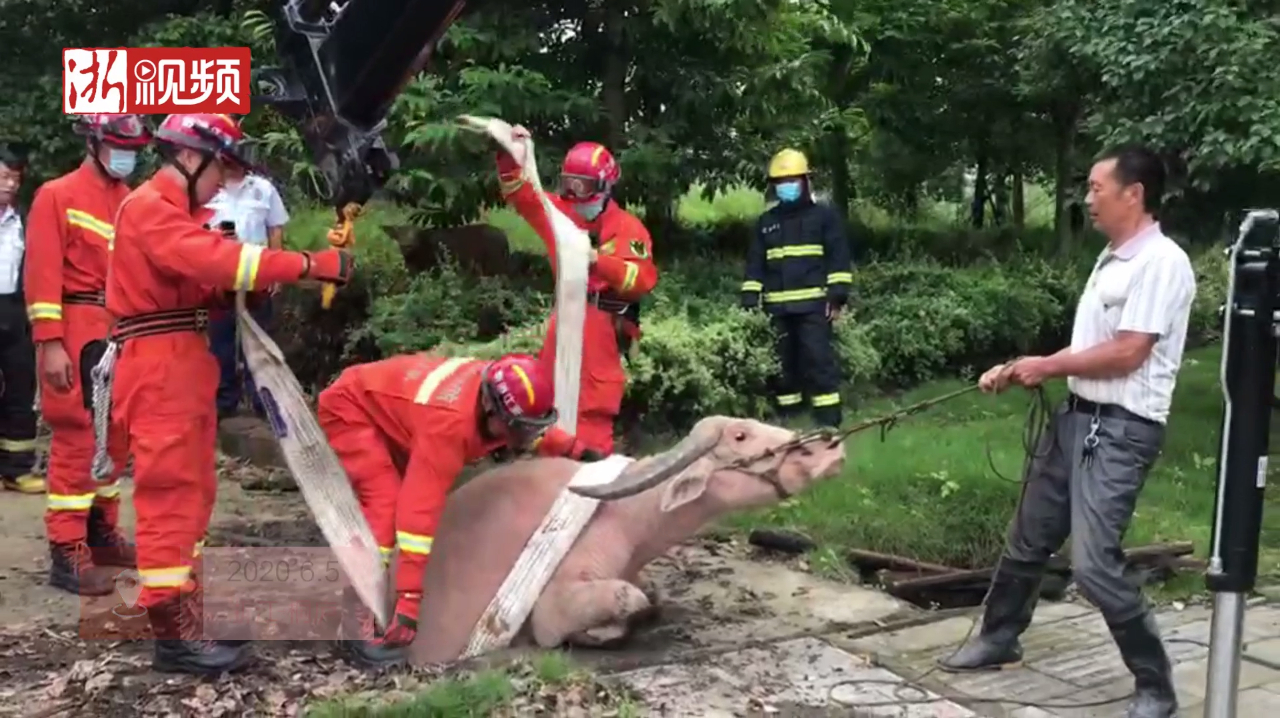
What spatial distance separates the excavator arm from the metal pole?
2364 millimetres

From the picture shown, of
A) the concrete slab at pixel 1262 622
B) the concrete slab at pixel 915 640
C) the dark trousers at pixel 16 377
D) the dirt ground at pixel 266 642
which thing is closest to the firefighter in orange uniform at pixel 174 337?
the dirt ground at pixel 266 642

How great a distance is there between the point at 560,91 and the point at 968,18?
718cm

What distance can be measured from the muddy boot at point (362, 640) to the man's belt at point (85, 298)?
6.39 feet

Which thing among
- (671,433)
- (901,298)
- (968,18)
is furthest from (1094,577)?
(968,18)

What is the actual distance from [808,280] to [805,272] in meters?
0.06

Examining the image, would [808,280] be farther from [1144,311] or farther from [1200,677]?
[1144,311]

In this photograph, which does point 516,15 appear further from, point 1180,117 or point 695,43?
point 1180,117

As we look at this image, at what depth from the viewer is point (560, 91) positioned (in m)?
9.23

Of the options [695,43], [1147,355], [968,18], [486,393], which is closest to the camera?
[1147,355]

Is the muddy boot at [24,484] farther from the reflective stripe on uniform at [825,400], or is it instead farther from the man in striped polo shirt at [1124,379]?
the man in striped polo shirt at [1124,379]

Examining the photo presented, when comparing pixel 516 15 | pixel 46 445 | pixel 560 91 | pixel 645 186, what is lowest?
pixel 46 445

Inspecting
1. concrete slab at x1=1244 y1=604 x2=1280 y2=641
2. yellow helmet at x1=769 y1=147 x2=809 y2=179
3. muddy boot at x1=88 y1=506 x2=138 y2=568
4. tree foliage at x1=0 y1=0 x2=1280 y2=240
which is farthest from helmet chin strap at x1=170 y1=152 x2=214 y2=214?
yellow helmet at x1=769 y1=147 x2=809 y2=179

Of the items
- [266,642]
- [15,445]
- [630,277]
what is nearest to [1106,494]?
[630,277]

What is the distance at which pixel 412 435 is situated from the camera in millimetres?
4594
